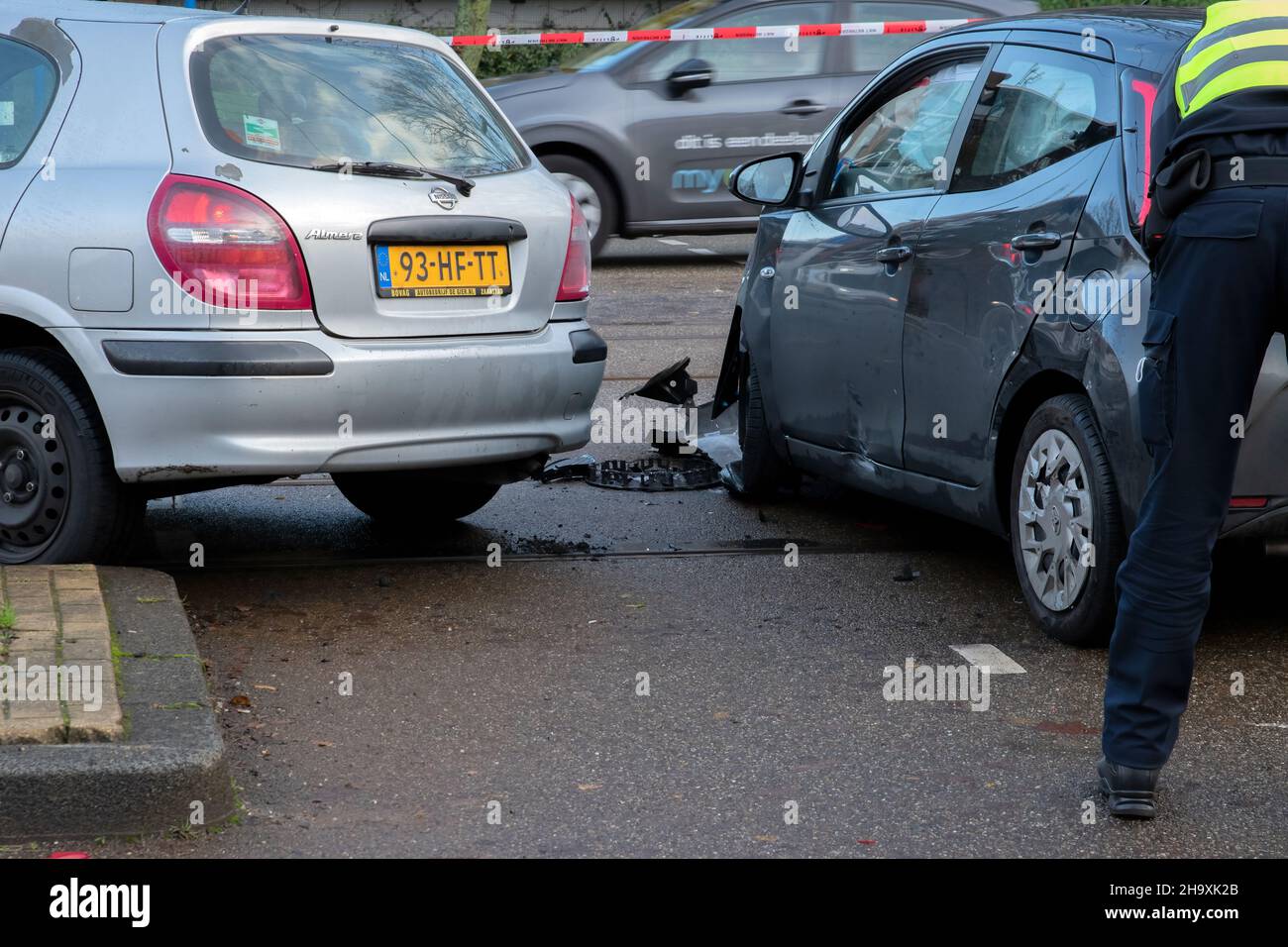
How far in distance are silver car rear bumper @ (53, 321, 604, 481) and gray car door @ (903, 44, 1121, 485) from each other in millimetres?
1337

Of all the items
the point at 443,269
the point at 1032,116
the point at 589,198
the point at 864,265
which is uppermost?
the point at 1032,116

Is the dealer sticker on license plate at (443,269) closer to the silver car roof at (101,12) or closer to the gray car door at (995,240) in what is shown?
the silver car roof at (101,12)

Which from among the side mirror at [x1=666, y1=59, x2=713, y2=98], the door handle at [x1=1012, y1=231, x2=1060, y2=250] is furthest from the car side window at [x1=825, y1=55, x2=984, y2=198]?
the side mirror at [x1=666, y1=59, x2=713, y2=98]

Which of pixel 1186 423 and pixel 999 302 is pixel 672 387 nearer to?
pixel 999 302

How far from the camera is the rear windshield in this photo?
495 cm

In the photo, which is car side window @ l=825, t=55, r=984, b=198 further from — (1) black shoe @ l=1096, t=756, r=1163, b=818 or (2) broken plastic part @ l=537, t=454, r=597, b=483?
(1) black shoe @ l=1096, t=756, r=1163, b=818

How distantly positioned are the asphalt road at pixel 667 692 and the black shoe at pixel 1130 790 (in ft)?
0.15

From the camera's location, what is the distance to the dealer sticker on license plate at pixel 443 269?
494 centimetres

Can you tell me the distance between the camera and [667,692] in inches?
175

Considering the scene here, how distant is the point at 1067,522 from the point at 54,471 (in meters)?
2.82

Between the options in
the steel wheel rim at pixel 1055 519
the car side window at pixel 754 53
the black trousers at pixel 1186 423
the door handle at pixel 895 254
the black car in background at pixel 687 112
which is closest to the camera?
the black trousers at pixel 1186 423

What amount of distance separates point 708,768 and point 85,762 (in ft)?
4.39

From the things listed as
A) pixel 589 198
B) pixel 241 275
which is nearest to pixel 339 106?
pixel 241 275

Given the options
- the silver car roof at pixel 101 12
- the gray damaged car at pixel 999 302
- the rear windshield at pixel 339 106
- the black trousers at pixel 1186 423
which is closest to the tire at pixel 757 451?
the gray damaged car at pixel 999 302
